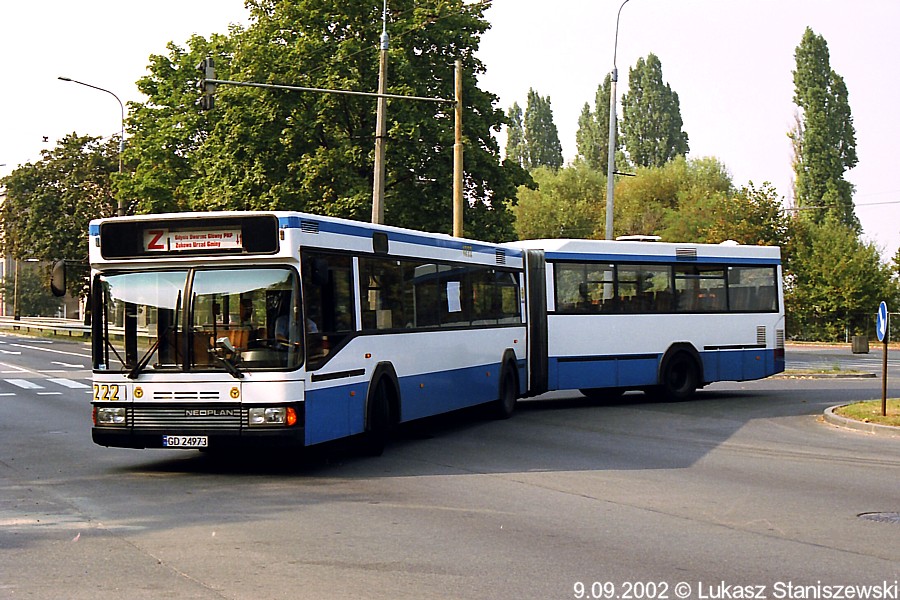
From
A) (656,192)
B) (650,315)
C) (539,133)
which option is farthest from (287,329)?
(539,133)

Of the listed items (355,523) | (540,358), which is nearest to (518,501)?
(355,523)

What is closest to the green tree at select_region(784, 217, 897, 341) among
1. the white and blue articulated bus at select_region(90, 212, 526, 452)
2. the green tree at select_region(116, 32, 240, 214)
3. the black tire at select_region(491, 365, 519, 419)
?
the green tree at select_region(116, 32, 240, 214)

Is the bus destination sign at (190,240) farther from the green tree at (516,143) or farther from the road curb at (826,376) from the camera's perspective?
the green tree at (516,143)

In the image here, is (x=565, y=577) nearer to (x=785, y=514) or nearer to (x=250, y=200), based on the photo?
(x=785, y=514)

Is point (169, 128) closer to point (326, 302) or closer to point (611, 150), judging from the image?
point (611, 150)

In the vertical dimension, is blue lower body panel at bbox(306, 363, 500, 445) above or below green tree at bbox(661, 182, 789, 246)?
below

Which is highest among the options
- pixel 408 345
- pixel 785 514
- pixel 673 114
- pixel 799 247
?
pixel 673 114

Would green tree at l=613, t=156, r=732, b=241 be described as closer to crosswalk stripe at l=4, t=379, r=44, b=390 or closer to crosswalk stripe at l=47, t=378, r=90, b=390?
crosswalk stripe at l=47, t=378, r=90, b=390

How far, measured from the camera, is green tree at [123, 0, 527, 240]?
127 ft

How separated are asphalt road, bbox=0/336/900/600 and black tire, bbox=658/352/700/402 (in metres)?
4.39

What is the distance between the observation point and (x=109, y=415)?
→ 12.7 m

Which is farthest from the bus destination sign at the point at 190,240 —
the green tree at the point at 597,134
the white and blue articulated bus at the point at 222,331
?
the green tree at the point at 597,134

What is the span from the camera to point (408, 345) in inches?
609

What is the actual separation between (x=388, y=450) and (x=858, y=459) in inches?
220
